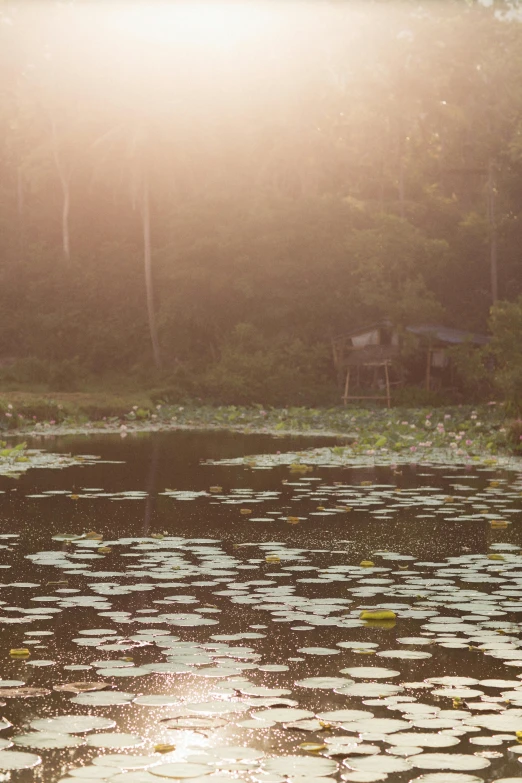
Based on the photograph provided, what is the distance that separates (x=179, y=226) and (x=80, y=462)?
3073 centimetres

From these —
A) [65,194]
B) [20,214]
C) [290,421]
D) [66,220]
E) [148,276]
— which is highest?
[65,194]

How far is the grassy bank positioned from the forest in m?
6.72

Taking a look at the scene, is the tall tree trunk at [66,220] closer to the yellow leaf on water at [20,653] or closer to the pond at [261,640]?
the pond at [261,640]

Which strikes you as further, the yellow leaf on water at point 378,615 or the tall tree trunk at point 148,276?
the tall tree trunk at point 148,276

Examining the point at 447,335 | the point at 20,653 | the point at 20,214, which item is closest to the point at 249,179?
the point at 20,214

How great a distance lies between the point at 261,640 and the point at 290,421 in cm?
2560

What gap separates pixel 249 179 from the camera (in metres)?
53.5

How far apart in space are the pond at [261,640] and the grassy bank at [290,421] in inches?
356

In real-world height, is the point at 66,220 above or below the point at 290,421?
above

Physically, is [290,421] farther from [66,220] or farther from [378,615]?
[66,220]

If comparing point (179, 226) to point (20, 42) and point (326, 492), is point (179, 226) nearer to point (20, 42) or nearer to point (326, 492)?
point (20, 42)

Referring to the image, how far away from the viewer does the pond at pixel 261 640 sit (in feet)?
15.3

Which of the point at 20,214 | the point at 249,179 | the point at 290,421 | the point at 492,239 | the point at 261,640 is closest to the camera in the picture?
the point at 261,640

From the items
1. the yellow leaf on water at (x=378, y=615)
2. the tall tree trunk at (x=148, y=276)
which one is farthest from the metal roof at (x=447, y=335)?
the yellow leaf on water at (x=378, y=615)
